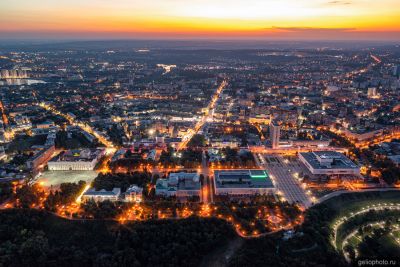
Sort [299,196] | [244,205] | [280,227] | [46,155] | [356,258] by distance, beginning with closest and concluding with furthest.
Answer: [356,258] < [280,227] < [244,205] < [299,196] < [46,155]

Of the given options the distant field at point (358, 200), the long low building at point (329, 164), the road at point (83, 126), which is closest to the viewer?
the distant field at point (358, 200)

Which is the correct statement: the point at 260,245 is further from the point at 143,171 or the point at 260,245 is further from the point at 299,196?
the point at 143,171

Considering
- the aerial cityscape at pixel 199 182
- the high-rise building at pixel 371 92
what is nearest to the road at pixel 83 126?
the aerial cityscape at pixel 199 182

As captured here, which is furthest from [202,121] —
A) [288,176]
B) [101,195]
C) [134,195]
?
[101,195]

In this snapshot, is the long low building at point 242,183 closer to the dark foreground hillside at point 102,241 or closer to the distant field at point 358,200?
the dark foreground hillside at point 102,241

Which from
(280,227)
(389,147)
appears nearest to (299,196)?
(280,227)

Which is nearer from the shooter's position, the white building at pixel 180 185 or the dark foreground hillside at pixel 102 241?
the dark foreground hillside at pixel 102 241

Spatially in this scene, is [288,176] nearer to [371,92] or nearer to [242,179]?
[242,179]
